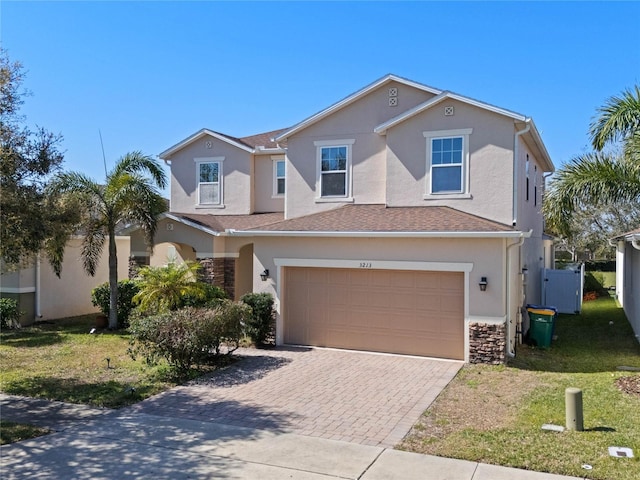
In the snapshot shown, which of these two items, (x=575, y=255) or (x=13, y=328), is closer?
(x=13, y=328)

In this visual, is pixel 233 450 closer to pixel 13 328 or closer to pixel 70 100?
pixel 70 100

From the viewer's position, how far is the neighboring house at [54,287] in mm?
17719

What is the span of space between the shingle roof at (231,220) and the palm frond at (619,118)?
9587 mm

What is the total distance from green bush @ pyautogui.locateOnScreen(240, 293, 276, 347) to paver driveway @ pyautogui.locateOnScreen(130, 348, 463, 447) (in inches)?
34.3

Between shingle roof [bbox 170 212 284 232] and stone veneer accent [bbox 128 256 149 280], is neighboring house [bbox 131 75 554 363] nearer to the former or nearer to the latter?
shingle roof [bbox 170 212 284 232]

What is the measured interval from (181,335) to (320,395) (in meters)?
3.18

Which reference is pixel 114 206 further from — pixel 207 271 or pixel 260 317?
pixel 260 317

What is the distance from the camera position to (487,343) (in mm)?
11922

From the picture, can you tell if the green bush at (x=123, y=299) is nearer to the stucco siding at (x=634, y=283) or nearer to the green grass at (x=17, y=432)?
the green grass at (x=17, y=432)

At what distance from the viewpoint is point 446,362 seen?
12203 millimetres

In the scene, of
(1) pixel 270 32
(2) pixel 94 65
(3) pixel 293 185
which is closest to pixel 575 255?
(3) pixel 293 185

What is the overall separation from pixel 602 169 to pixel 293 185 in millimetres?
8551

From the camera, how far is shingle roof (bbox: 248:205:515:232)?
12.3 metres

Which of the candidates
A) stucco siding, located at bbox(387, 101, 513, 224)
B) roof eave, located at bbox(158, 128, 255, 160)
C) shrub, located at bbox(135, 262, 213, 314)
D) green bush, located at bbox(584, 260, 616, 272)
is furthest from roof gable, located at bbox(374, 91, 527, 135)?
green bush, located at bbox(584, 260, 616, 272)
